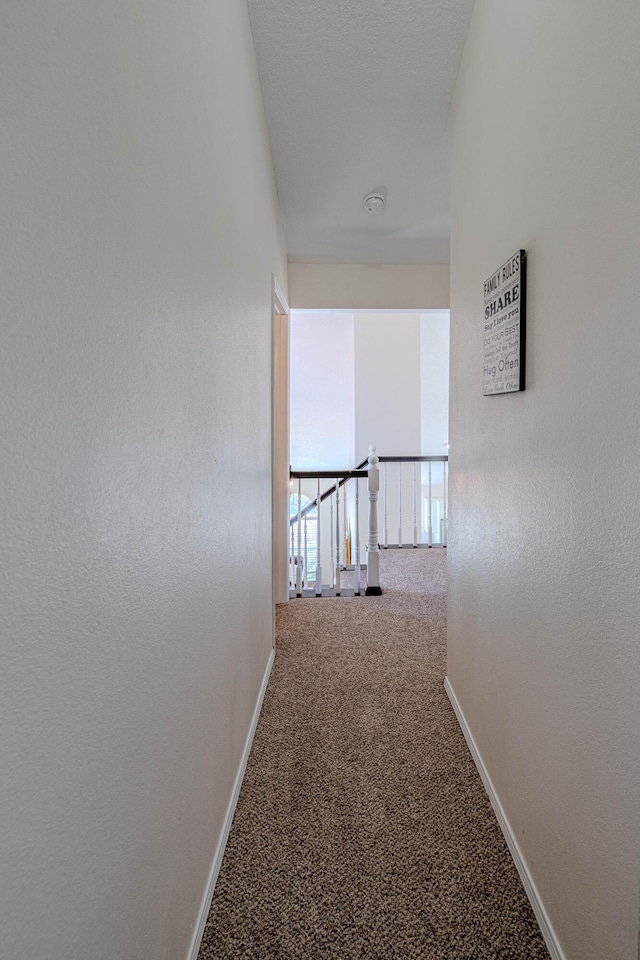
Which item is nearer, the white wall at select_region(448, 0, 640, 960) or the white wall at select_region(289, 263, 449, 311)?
the white wall at select_region(448, 0, 640, 960)

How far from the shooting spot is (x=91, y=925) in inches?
24.1

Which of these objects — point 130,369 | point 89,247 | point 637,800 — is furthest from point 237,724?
point 89,247

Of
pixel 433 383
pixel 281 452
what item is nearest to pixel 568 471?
pixel 281 452

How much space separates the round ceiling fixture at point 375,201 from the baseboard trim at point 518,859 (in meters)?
2.94

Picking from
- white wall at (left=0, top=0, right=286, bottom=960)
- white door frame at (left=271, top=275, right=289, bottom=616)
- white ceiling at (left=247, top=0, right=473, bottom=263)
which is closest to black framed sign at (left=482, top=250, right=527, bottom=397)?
white wall at (left=0, top=0, right=286, bottom=960)

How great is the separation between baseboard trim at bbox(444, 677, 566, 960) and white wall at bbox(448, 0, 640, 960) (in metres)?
0.04

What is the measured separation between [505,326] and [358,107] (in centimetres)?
161

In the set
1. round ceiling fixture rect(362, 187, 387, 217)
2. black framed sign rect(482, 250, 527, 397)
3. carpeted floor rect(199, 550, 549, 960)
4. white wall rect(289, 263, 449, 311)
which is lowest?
carpeted floor rect(199, 550, 549, 960)

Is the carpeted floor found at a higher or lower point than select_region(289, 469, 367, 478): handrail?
lower

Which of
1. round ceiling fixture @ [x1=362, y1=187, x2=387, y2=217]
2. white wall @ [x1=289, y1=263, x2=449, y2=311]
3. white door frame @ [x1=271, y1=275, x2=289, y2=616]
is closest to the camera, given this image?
round ceiling fixture @ [x1=362, y1=187, x2=387, y2=217]

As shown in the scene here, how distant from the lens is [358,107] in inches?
90.0

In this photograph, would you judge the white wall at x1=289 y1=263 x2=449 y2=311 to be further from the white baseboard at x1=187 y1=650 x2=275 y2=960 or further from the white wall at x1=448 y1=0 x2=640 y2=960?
the white baseboard at x1=187 y1=650 x2=275 y2=960

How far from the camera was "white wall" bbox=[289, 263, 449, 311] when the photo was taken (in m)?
3.85

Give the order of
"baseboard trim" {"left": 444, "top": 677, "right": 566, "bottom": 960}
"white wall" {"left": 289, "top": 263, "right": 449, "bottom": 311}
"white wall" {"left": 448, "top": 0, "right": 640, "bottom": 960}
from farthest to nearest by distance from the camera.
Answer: "white wall" {"left": 289, "top": 263, "right": 449, "bottom": 311}, "baseboard trim" {"left": 444, "top": 677, "right": 566, "bottom": 960}, "white wall" {"left": 448, "top": 0, "right": 640, "bottom": 960}
